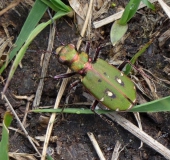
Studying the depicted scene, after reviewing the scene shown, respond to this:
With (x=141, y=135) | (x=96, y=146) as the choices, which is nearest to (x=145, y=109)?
(x=141, y=135)

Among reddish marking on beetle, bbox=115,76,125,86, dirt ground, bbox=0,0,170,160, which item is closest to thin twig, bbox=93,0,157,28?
dirt ground, bbox=0,0,170,160

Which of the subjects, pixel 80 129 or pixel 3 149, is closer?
pixel 3 149

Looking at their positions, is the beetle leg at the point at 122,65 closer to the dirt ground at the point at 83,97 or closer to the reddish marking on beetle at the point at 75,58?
the dirt ground at the point at 83,97

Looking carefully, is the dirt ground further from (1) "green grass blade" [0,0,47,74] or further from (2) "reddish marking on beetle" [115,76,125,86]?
(2) "reddish marking on beetle" [115,76,125,86]

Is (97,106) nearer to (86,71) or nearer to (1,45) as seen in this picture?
(86,71)

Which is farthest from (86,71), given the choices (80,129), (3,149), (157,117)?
(3,149)

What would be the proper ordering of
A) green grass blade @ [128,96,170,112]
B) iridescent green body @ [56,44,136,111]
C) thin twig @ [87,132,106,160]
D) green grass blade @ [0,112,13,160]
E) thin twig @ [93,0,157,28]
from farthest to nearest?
thin twig @ [93,0,157,28], thin twig @ [87,132,106,160], iridescent green body @ [56,44,136,111], green grass blade @ [128,96,170,112], green grass blade @ [0,112,13,160]

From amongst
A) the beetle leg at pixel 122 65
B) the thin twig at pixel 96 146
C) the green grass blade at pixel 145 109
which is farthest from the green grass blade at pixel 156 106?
the thin twig at pixel 96 146
